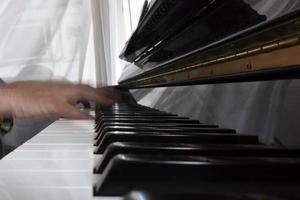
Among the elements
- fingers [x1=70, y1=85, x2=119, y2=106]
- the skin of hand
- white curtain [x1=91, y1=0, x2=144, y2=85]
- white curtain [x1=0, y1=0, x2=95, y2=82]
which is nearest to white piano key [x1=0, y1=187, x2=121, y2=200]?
the skin of hand

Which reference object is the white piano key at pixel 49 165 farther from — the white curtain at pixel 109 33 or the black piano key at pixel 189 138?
the white curtain at pixel 109 33

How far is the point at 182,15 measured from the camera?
34.1 inches

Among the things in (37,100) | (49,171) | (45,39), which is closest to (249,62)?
(49,171)

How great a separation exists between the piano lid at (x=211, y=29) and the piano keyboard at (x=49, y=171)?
218mm

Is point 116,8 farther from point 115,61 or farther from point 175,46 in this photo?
point 175,46

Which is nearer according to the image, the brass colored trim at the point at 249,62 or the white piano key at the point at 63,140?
the brass colored trim at the point at 249,62

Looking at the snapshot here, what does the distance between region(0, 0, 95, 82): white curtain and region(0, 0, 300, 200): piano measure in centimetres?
197

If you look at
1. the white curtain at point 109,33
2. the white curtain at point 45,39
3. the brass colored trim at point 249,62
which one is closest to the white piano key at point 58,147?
the brass colored trim at point 249,62

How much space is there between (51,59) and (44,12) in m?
0.31

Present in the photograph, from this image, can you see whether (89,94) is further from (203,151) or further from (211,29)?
(203,151)

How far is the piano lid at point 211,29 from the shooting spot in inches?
17.4

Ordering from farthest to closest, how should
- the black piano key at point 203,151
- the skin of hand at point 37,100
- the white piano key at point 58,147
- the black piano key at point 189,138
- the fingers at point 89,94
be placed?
the fingers at point 89,94, the skin of hand at point 37,100, the white piano key at point 58,147, the black piano key at point 189,138, the black piano key at point 203,151

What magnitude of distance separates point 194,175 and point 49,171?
20 cm

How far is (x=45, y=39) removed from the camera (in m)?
2.82
